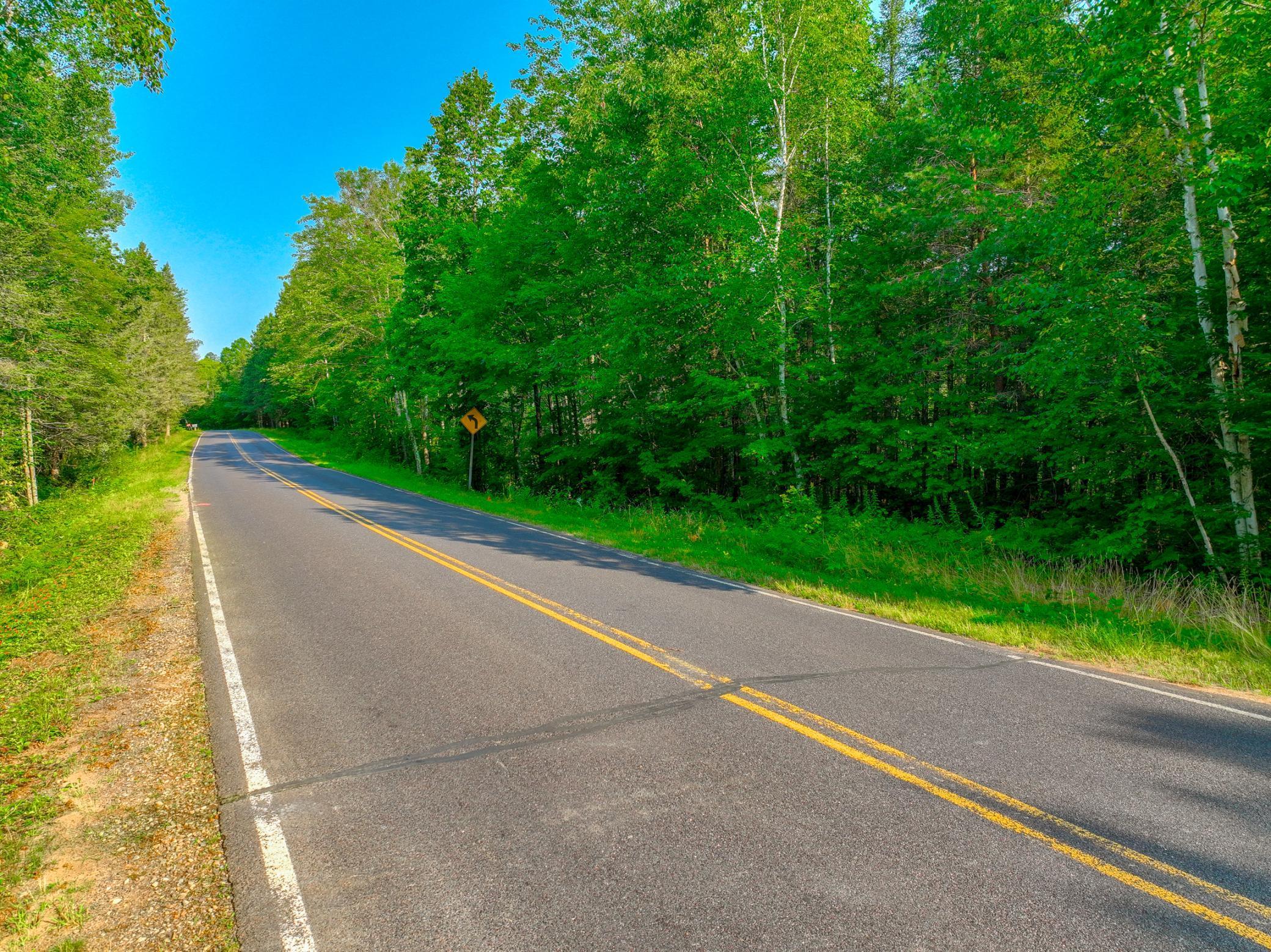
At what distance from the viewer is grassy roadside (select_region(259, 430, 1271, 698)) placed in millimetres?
5984

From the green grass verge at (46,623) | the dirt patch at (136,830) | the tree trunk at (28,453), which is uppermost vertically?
the tree trunk at (28,453)

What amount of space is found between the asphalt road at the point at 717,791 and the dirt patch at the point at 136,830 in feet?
0.51

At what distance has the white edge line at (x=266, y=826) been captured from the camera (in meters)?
2.72

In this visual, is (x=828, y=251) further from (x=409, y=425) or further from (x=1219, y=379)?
(x=409, y=425)

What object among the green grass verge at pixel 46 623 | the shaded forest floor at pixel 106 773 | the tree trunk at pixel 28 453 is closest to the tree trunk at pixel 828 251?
the shaded forest floor at pixel 106 773

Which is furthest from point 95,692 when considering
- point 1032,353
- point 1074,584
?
point 1032,353

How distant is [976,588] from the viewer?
340 inches

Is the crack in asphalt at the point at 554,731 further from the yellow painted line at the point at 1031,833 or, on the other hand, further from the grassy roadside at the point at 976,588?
the grassy roadside at the point at 976,588

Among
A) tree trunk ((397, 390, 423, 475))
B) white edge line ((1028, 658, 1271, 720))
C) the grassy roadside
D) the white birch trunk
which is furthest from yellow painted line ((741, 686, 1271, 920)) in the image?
tree trunk ((397, 390, 423, 475))

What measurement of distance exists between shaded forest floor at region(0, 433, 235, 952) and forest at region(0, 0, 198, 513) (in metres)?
7.79

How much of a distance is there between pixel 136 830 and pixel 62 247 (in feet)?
78.4

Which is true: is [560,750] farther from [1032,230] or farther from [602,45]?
[602,45]

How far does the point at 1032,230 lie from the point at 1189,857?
30.7 feet

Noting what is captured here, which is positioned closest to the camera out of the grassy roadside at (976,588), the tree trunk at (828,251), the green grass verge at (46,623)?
the green grass verge at (46,623)
